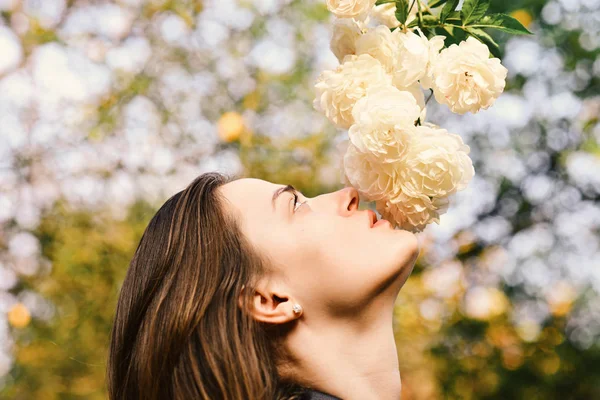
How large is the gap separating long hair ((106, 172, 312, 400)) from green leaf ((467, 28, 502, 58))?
873mm

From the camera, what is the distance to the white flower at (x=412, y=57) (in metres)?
2.04

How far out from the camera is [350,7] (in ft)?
6.74

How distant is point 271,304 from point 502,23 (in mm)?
1030

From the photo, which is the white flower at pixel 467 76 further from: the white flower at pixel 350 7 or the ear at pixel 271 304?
the ear at pixel 271 304

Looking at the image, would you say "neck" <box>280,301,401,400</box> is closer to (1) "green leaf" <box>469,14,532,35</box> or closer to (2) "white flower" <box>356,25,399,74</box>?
(2) "white flower" <box>356,25,399,74</box>

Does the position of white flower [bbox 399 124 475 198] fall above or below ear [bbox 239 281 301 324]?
above

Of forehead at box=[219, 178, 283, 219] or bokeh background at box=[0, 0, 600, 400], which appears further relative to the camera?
bokeh background at box=[0, 0, 600, 400]

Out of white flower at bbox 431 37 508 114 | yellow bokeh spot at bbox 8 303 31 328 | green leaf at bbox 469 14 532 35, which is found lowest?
yellow bokeh spot at bbox 8 303 31 328

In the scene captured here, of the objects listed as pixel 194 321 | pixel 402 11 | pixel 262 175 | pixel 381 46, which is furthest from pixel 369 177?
pixel 262 175

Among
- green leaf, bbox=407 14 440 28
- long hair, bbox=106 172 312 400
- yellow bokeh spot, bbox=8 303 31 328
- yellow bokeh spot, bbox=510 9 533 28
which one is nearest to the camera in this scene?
long hair, bbox=106 172 312 400

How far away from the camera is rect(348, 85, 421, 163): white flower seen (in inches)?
78.0

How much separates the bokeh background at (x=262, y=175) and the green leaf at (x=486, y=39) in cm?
272

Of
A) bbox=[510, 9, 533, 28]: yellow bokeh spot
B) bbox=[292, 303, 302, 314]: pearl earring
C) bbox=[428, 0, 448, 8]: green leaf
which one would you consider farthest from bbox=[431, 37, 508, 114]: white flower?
bbox=[510, 9, 533, 28]: yellow bokeh spot

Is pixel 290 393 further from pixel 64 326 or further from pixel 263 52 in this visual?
pixel 263 52
